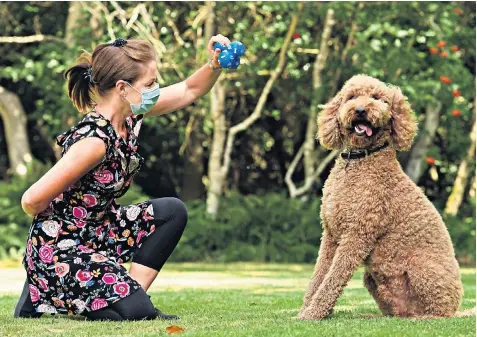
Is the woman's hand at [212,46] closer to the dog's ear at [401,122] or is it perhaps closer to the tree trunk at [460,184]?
the dog's ear at [401,122]

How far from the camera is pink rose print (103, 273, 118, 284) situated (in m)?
4.99

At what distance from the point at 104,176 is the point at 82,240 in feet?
1.39

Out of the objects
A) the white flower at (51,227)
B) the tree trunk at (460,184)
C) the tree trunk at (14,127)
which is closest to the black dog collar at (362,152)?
the white flower at (51,227)

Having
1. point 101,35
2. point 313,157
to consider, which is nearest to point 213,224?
point 313,157

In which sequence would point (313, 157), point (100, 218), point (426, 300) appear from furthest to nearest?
point (313, 157), point (100, 218), point (426, 300)

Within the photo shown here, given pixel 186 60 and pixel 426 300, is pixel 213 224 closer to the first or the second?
pixel 186 60

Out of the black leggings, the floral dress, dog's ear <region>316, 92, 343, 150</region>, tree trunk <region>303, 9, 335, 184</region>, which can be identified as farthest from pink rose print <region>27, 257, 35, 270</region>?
tree trunk <region>303, 9, 335, 184</region>

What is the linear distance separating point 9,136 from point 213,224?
4153mm

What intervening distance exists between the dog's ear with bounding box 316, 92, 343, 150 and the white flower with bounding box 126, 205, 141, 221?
48.2 inches

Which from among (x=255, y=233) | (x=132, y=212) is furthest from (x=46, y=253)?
(x=255, y=233)

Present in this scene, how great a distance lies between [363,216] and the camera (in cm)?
480

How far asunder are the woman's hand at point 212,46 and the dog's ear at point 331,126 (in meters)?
0.79

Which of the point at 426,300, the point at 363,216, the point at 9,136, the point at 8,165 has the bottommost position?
the point at 8,165

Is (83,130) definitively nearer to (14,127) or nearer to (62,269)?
(62,269)
